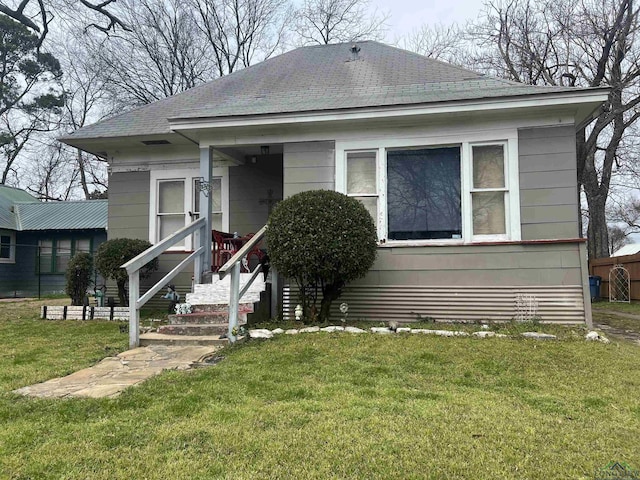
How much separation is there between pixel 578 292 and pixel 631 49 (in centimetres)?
1395

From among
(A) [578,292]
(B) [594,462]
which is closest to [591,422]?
(B) [594,462]

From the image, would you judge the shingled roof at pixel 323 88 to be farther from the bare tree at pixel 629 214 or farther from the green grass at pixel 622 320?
the bare tree at pixel 629 214

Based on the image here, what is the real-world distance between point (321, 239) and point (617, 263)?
13.5m

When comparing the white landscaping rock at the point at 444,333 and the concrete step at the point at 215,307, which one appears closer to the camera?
the white landscaping rock at the point at 444,333

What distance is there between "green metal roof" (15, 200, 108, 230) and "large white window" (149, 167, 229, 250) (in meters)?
10.2

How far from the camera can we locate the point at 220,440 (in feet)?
8.89

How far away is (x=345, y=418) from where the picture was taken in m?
3.03

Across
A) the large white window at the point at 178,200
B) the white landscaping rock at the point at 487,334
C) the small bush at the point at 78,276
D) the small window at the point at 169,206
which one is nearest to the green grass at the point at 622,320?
the white landscaping rock at the point at 487,334

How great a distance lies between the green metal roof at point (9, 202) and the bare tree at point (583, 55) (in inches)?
792

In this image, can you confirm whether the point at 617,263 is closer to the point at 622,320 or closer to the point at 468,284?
the point at 622,320

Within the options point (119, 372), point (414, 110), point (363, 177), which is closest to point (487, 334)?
point (363, 177)

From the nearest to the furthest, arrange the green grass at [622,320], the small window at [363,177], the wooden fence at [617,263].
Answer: the small window at [363,177]
the green grass at [622,320]
the wooden fence at [617,263]

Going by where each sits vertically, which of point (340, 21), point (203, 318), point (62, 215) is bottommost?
point (203, 318)

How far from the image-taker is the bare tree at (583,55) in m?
16.0
